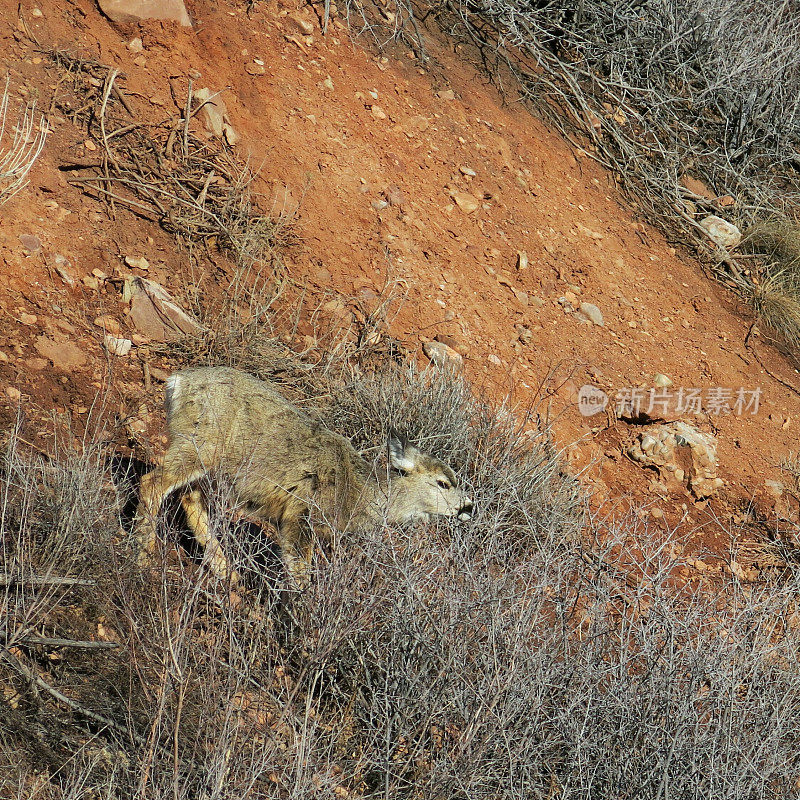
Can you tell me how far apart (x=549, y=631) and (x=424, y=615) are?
495mm

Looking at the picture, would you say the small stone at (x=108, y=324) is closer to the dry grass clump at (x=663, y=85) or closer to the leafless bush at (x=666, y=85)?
the dry grass clump at (x=663, y=85)

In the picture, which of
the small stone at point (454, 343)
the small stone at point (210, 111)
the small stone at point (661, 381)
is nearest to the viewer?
the small stone at point (454, 343)

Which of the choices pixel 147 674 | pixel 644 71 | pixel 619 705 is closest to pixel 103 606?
pixel 147 674

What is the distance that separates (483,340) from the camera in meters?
6.37

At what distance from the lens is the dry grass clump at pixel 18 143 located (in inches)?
211

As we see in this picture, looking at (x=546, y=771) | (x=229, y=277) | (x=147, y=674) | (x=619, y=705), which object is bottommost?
(x=229, y=277)

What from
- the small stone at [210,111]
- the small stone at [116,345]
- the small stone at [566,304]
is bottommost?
the small stone at [116,345]

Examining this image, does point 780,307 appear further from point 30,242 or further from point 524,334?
point 30,242

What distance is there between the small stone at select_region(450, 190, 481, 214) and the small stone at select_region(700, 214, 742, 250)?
8.33 feet

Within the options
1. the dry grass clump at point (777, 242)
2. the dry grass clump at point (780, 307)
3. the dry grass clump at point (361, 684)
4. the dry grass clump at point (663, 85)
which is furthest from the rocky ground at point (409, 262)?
the dry grass clump at point (361, 684)

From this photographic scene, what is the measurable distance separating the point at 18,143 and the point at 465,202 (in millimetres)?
3362

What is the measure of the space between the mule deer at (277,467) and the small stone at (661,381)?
2.83 m

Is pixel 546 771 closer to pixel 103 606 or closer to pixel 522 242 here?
pixel 103 606

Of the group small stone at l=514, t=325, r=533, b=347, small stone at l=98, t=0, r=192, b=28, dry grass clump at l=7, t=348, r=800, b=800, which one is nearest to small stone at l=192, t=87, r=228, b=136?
small stone at l=98, t=0, r=192, b=28
